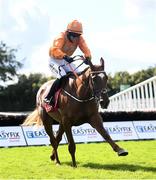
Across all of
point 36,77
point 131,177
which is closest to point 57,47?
point 131,177

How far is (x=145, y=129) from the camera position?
19.6 meters

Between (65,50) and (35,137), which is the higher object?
(65,50)

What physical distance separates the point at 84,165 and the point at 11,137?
22.4ft

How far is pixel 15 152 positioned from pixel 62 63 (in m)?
4.45

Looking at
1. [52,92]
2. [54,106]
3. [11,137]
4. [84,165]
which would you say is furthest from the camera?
[11,137]

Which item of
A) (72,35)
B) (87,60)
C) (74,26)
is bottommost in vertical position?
(87,60)

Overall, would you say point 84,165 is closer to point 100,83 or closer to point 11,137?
point 100,83

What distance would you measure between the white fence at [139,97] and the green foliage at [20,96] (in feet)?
159

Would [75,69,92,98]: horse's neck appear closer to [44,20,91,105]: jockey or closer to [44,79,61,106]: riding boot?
[44,20,91,105]: jockey

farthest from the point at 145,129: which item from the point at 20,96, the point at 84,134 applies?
the point at 20,96

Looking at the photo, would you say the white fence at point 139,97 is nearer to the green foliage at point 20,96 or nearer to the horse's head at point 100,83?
the horse's head at point 100,83

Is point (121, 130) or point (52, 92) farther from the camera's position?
point (121, 130)

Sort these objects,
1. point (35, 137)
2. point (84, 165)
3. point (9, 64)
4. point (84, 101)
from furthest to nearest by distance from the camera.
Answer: point (9, 64), point (35, 137), point (84, 165), point (84, 101)

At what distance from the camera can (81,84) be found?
1055 cm
